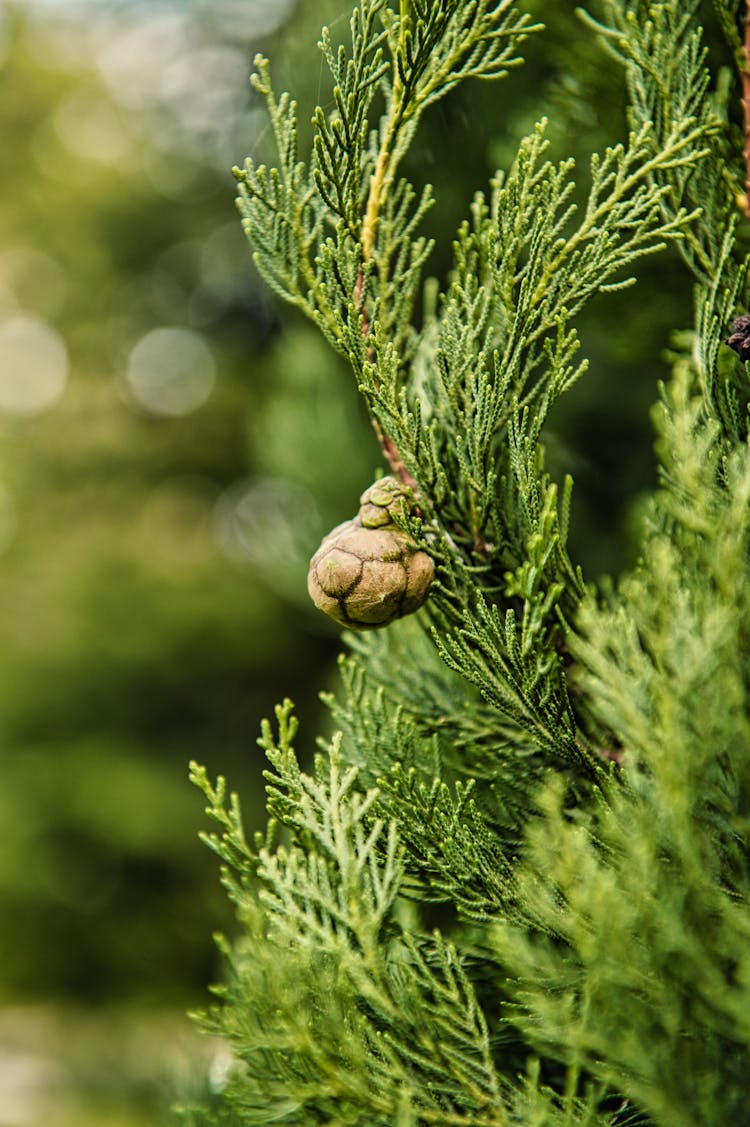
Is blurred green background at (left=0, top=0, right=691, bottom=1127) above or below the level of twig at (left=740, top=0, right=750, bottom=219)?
above

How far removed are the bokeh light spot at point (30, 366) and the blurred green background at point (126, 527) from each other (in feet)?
0.10

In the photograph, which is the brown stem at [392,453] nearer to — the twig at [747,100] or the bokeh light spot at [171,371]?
the twig at [747,100]

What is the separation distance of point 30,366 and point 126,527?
2125 millimetres

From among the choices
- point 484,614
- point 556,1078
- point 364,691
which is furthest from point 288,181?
point 556,1078

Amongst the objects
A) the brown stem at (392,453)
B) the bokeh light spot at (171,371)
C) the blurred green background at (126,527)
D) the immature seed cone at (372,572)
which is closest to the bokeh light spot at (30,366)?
the blurred green background at (126,527)

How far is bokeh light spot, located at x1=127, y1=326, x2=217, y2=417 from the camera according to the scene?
8.20m

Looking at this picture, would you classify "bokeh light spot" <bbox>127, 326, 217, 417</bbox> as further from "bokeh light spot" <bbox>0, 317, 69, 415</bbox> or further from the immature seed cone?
the immature seed cone

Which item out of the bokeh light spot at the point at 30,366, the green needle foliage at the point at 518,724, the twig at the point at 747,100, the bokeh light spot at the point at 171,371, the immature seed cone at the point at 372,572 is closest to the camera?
the green needle foliage at the point at 518,724

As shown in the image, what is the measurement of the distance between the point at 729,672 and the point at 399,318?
76 centimetres

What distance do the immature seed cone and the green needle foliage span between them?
4 cm

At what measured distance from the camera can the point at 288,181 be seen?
1348 mm

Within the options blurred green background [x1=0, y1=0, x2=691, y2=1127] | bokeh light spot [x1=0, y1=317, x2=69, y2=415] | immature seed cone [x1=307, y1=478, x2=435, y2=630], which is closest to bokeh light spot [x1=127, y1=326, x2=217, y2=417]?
blurred green background [x1=0, y1=0, x2=691, y2=1127]

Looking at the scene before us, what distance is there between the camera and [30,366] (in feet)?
28.8

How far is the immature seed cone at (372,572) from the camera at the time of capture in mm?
1205
